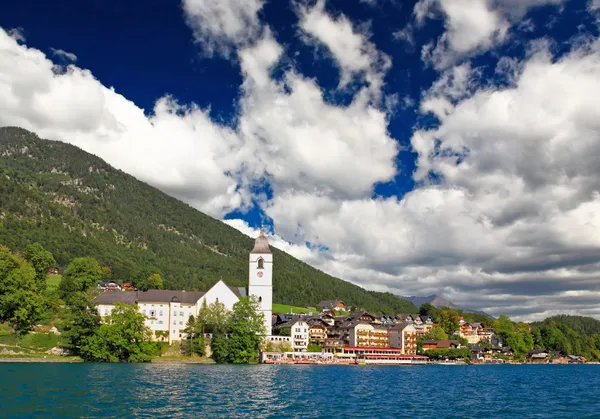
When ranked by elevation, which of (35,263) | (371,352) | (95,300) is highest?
(35,263)

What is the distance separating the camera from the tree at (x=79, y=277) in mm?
143375

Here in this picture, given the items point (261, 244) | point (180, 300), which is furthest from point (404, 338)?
point (180, 300)

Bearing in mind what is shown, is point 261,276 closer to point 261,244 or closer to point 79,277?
point 261,244

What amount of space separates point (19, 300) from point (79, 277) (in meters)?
32.7

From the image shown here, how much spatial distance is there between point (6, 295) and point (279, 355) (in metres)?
61.0

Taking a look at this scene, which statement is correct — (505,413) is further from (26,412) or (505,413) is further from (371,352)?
(371,352)

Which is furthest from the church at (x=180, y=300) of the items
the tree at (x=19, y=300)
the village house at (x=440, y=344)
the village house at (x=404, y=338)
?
the village house at (x=440, y=344)

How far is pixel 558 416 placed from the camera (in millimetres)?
48656

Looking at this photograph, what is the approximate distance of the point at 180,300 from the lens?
13962 cm

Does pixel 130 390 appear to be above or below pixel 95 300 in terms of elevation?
below

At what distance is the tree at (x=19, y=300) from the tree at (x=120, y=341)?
47.4ft

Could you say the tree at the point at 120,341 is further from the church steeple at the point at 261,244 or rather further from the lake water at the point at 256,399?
the church steeple at the point at 261,244

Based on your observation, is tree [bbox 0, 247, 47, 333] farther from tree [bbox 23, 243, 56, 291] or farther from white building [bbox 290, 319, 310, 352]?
white building [bbox 290, 319, 310, 352]

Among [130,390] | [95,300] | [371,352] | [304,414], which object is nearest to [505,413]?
[304,414]
